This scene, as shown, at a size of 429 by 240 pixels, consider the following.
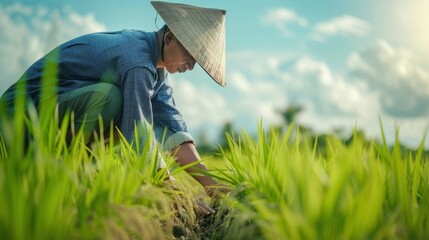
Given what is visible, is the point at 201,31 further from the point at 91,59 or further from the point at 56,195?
the point at 56,195

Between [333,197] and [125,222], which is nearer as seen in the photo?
[333,197]

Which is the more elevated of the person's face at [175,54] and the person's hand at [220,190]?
the person's face at [175,54]

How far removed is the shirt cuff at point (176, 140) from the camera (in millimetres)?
3045

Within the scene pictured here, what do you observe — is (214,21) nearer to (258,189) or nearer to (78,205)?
(258,189)

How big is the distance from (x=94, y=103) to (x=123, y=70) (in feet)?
0.93

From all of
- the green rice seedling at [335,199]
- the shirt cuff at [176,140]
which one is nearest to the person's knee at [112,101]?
the shirt cuff at [176,140]

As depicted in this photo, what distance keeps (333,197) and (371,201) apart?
0.34ft

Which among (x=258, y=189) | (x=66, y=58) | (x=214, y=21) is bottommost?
(x=258, y=189)

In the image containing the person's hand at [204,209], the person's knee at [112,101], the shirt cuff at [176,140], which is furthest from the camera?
the shirt cuff at [176,140]

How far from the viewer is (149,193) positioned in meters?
1.94

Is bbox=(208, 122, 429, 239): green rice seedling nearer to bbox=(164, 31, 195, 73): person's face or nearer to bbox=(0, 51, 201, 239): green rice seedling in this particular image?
bbox=(0, 51, 201, 239): green rice seedling

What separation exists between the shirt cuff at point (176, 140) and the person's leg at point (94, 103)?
434 millimetres

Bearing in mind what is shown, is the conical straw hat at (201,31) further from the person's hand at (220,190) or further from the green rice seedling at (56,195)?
the green rice seedling at (56,195)

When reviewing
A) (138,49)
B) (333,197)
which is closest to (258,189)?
(333,197)
